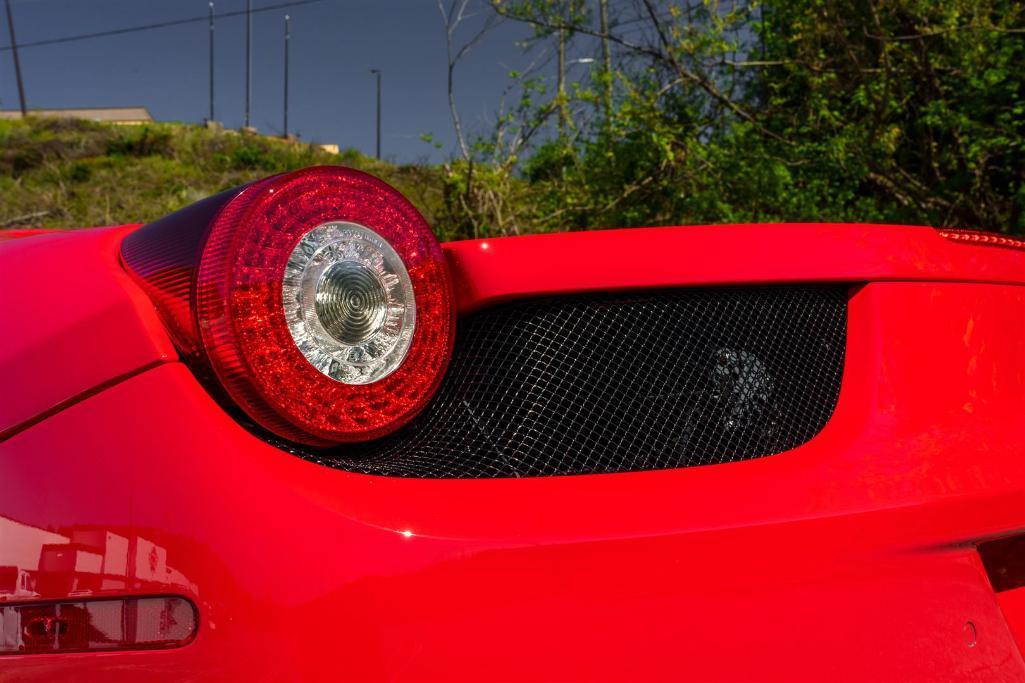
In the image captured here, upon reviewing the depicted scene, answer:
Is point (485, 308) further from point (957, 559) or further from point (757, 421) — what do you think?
point (957, 559)

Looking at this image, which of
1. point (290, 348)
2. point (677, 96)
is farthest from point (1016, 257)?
point (677, 96)

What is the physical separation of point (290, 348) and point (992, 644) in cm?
85

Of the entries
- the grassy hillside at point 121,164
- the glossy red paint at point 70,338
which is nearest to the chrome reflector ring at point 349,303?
the glossy red paint at point 70,338

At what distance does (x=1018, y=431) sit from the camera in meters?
1.16

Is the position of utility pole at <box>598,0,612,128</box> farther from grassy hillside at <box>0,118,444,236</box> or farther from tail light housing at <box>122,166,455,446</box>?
grassy hillside at <box>0,118,444,236</box>

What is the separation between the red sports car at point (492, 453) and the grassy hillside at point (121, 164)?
678 inches

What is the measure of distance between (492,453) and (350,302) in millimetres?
228

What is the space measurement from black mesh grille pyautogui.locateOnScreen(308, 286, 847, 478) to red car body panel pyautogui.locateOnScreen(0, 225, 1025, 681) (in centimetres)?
5

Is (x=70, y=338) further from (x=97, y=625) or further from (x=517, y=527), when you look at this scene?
(x=517, y=527)

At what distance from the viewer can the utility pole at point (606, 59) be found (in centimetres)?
671

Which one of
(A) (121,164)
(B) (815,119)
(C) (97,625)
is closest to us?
(C) (97,625)

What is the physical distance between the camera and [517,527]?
2.89 feet

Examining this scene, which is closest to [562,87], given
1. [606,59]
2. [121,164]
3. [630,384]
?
[606,59]

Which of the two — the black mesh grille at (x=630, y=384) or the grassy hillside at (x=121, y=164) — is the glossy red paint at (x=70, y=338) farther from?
the grassy hillside at (x=121, y=164)
